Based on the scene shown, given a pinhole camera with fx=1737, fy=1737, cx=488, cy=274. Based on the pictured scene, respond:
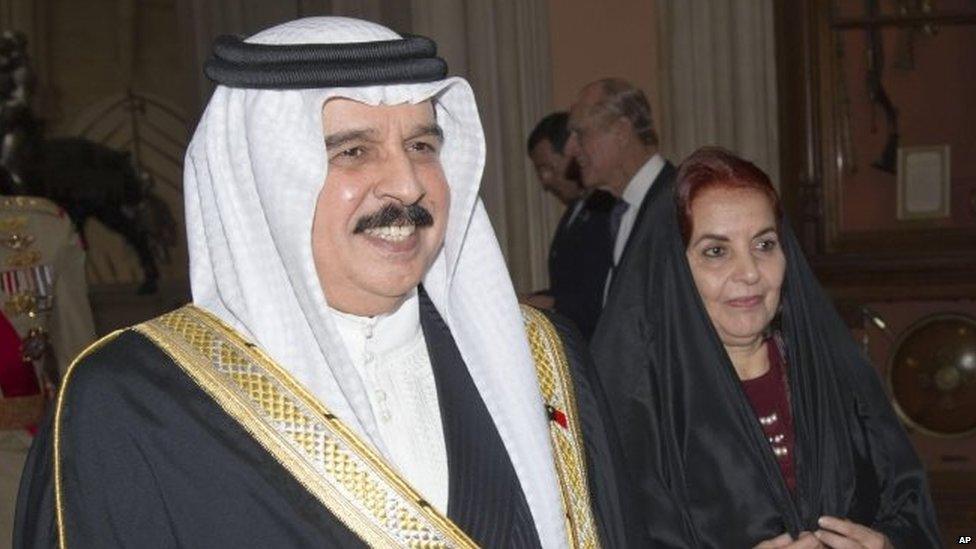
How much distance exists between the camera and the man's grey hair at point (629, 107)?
17.7 ft

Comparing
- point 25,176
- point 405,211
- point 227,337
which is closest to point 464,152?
point 405,211

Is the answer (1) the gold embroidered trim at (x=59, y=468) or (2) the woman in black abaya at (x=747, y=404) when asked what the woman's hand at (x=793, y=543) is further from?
(1) the gold embroidered trim at (x=59, y=468)

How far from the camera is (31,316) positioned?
468 cm

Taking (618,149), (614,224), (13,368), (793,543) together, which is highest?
(618,149)

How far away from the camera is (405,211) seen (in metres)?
2.21

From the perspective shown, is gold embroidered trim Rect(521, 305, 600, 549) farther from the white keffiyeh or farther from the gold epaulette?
the gold epaulette

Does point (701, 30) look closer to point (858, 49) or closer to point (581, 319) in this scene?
point (858, 49)

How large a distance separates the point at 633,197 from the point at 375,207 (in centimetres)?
313

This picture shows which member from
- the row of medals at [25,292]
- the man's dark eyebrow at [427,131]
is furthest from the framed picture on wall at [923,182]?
the man's dark eyebrow at [427,131]

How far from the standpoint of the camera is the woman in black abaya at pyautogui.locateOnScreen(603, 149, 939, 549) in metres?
3.06

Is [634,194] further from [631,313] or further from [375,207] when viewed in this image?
[375,207]

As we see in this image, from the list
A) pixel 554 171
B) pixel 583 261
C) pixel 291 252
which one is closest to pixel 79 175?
pixel 554 171

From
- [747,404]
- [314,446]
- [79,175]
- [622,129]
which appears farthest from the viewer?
[79,175]

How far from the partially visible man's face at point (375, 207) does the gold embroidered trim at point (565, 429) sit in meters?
0.31
